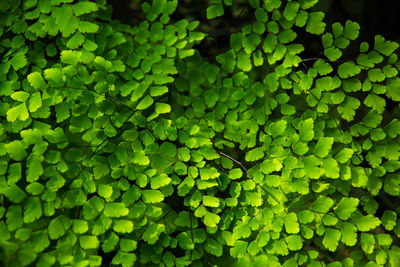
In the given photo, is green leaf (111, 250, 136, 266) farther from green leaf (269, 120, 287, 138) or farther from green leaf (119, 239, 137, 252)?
green leaf (269, 120, 287, 138)

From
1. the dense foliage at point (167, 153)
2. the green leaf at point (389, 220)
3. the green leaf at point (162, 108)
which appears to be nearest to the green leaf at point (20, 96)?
the dense foliage at point (167, 153)

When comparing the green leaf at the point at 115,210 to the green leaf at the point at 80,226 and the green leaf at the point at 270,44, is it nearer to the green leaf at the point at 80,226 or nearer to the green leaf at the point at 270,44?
the green leaf at the point at 80,226

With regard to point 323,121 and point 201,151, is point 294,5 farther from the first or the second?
point 201,151

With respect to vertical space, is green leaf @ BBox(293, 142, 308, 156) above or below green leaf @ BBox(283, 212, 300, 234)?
above

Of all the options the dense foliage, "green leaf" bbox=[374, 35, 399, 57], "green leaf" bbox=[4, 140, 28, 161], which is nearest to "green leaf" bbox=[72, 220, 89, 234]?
the dense foliage

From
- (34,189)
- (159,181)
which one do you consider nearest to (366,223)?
(159,181)
